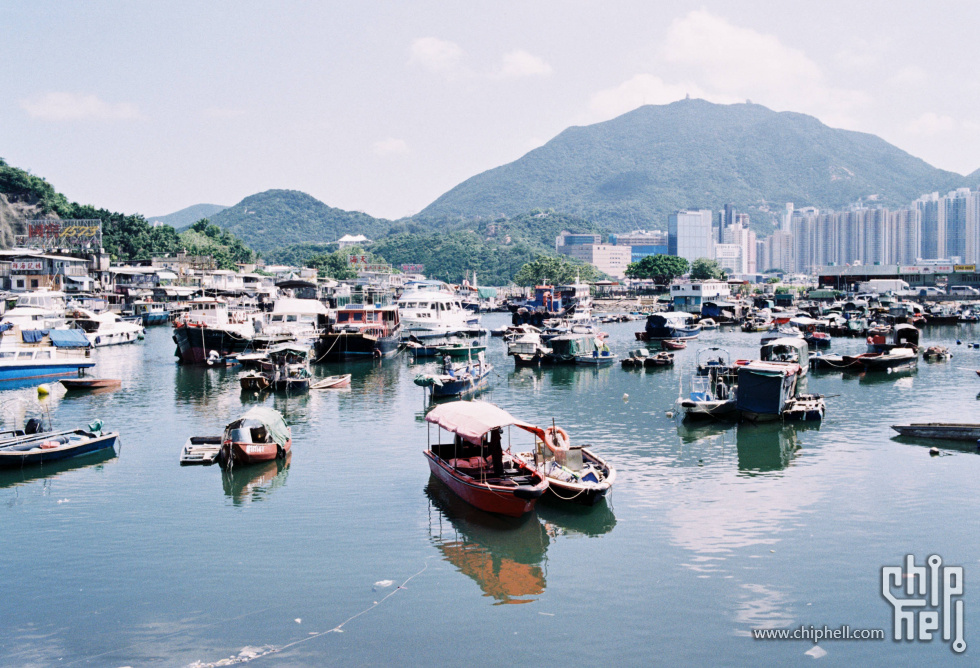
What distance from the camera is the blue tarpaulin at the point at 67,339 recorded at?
4722 cm

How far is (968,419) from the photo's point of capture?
106ft

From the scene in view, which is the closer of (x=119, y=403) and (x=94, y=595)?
(x=94, y=595)

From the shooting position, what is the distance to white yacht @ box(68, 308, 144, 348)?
64.3 m

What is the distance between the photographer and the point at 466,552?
679 inches

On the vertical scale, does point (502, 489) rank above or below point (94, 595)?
above

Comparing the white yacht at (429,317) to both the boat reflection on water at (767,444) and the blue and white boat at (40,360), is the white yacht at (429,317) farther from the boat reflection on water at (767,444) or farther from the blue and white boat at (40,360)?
the boat reflection on water at (767,444)

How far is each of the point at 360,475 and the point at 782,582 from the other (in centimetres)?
1283

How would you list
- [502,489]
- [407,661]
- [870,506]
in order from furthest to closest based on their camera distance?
[870,506] < [502,489] < [407,661]

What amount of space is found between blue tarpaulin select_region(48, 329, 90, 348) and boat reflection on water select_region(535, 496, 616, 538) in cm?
3894

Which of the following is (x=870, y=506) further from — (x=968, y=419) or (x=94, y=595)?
(x=94, y=595)

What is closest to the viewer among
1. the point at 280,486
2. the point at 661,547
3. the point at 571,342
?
the point at 661,547

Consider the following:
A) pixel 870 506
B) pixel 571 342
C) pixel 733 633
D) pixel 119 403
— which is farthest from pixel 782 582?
pixel 571 342

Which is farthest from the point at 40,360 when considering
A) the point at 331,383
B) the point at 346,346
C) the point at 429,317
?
the point at 429,317

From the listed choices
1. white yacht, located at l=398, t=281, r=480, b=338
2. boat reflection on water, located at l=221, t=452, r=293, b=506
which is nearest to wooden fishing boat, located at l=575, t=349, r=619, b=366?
white yacht, located at l=398, t=281, r=480, b=338
